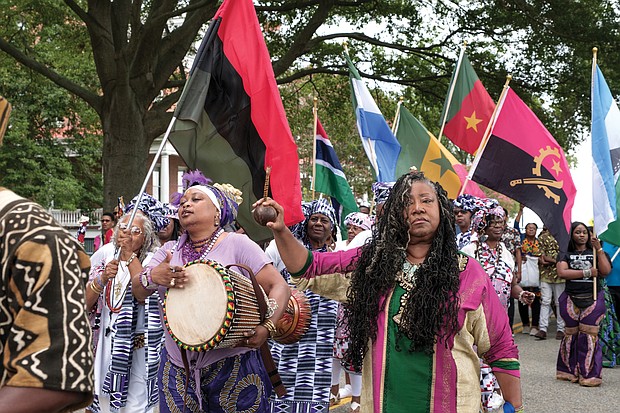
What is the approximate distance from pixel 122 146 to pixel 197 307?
10639 mm

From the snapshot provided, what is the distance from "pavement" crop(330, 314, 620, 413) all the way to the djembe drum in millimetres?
4175

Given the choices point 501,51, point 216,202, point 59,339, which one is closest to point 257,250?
point 216,202

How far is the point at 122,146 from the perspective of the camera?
14586 millimetres

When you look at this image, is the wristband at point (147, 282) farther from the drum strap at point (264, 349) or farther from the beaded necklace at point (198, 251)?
the drum strap at point (264, 349)

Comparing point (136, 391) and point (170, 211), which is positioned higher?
point (170, 211)

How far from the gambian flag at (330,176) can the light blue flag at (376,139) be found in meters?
0.48

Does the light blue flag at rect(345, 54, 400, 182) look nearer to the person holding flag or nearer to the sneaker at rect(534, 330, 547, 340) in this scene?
the person holding flag

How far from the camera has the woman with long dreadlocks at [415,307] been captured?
12.4 ft

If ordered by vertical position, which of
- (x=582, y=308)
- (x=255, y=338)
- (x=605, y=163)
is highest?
(x=605, y=163)

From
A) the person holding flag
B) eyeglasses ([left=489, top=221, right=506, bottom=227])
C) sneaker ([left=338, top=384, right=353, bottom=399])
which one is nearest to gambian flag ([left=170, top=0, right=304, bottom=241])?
eyeglasses ([left=489, top=221, right=506, bottom=227])

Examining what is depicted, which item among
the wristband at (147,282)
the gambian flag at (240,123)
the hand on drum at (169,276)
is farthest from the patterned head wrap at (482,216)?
the hand on drum at (169,276)

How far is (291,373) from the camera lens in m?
6.77

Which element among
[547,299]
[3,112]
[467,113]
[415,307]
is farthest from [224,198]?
[547,299]

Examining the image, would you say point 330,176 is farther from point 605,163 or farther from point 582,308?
point 582,308
